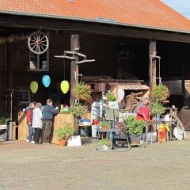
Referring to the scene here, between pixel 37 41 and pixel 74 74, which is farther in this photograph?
pixel 74 74

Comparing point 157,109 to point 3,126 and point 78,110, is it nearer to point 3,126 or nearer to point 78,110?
point 78,110

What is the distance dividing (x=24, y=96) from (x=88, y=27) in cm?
592

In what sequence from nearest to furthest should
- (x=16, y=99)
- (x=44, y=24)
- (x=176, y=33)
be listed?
(x=44, y=24)
(x=176, y=33)
(x=16, y=99)

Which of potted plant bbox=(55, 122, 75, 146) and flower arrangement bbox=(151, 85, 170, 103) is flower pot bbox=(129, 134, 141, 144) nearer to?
potted plant bbox=(55, 122, 75, 146)

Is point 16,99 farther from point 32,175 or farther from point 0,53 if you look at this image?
point 32,175

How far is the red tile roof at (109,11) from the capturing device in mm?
16033

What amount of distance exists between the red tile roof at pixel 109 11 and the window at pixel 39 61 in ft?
11.5

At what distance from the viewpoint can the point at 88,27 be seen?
1722 centimetres

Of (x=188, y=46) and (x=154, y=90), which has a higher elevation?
(x=188, y=46)

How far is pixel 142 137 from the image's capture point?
16.2 m

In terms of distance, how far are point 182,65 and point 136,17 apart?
5274mm

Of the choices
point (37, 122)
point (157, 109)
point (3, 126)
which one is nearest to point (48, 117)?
point (37, 122)

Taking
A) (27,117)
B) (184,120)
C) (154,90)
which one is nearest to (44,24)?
(27,117)

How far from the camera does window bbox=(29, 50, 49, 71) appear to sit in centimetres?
2186
